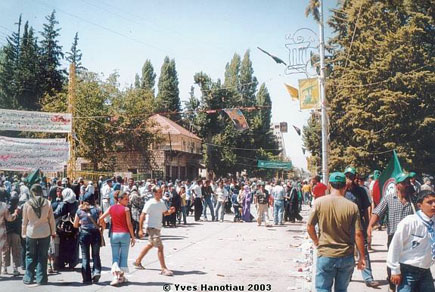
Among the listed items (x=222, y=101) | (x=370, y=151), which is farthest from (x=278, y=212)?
(x=222, y=101)

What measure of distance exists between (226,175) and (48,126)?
41.6 metres

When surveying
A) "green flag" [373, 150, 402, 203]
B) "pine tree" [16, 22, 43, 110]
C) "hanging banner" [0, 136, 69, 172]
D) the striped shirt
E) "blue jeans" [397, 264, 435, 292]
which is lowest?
"blue jeans" [397, 264, 435, 292]

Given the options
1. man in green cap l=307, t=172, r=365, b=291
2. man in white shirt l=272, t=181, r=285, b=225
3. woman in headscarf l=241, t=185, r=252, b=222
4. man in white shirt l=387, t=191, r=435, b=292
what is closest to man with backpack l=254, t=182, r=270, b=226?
man in white shirt l=272, t=181, r=285, b=225

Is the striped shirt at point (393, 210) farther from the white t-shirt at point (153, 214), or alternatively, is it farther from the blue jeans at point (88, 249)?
the blue jeans at point (88, 249)

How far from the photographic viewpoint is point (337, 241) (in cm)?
494

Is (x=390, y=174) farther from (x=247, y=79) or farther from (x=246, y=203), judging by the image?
(x=247, y=79)

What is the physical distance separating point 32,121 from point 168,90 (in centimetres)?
5215

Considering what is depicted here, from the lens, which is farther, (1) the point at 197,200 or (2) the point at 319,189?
(1) the point at 197,200

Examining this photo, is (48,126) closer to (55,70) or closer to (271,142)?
(55,70)

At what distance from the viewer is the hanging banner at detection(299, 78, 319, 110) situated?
1398cm

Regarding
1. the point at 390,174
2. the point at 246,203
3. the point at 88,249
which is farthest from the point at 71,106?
the point at 390,174

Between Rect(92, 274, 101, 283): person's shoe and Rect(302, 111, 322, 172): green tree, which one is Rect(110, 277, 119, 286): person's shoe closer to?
Rect(92, 274, 101, 283): person's shoe

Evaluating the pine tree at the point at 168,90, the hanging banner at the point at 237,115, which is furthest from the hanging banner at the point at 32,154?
the pine tree at the point at 168,90

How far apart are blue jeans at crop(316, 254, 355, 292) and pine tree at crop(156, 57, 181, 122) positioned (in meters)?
61.3
